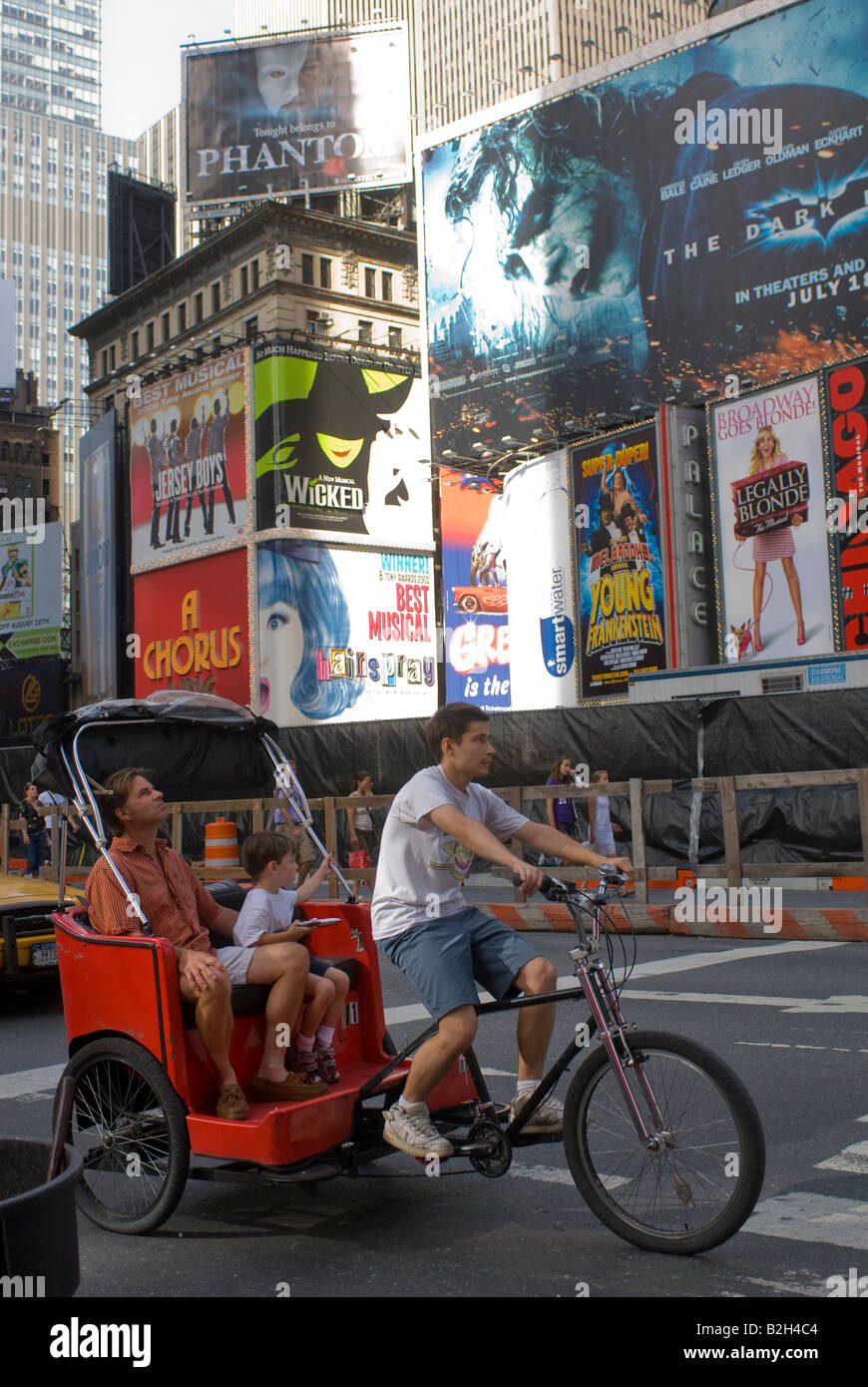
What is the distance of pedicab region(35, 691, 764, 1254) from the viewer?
14.6 ft

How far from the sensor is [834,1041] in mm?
8039

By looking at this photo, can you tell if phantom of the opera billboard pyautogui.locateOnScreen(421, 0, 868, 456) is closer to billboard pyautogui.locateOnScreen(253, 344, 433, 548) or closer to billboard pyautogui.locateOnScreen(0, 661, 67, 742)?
billboard pyautogui.locateOnScreen(253, 344, 433, 548)

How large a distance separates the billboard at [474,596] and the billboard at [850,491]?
60.2 feet

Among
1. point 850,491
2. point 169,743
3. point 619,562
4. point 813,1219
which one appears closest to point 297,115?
point 619,562

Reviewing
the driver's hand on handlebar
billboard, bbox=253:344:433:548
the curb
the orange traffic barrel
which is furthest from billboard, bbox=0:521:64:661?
the driver's hand on handlebar

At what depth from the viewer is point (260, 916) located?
5.68 m

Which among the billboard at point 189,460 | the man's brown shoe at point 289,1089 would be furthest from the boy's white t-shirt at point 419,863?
the billboard at point 189,460

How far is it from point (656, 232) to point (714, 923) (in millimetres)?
27153

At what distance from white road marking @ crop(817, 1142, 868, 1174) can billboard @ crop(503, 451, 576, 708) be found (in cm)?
3342

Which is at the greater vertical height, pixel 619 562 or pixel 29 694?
pixel 619 562

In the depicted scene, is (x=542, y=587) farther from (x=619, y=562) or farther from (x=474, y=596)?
(x=474, y=596)

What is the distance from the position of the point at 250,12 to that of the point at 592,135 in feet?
413

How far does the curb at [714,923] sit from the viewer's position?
13.2 m
